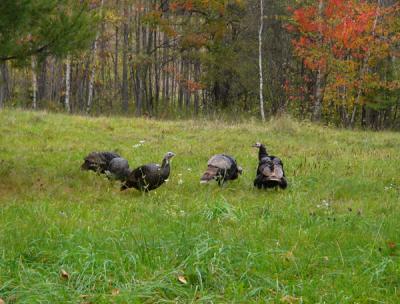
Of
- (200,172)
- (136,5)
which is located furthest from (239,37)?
(200,172)

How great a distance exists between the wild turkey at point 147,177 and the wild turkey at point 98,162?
130 centimetres

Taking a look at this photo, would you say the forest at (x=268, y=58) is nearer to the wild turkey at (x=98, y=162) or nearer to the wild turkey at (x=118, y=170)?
the wild turkey at (x=98, y=162)

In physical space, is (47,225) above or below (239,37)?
below

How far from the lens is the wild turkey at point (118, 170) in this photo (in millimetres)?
8352

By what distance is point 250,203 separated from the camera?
7102mm

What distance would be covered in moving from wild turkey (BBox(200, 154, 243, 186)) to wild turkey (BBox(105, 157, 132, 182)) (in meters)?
1.29

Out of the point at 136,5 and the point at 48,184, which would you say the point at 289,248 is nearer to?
the point at 48,184

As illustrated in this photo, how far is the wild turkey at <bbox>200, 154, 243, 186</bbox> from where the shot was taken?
318 inches

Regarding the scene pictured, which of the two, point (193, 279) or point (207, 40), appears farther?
point (207, 40)

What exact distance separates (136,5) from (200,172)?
889 inches

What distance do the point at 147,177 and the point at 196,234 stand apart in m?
2.38

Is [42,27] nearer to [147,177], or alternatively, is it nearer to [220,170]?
[147,177]

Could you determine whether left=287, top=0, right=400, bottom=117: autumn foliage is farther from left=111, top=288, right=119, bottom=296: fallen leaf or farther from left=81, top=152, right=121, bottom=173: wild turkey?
left=111, top=288, right=119, bottom=296: fallen leaf

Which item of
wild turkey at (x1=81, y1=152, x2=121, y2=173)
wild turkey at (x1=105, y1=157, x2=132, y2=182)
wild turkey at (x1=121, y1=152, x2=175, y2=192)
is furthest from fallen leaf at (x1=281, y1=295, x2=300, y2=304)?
wild turkey at (x1=81, y1=152, x2=121, y2=173)
